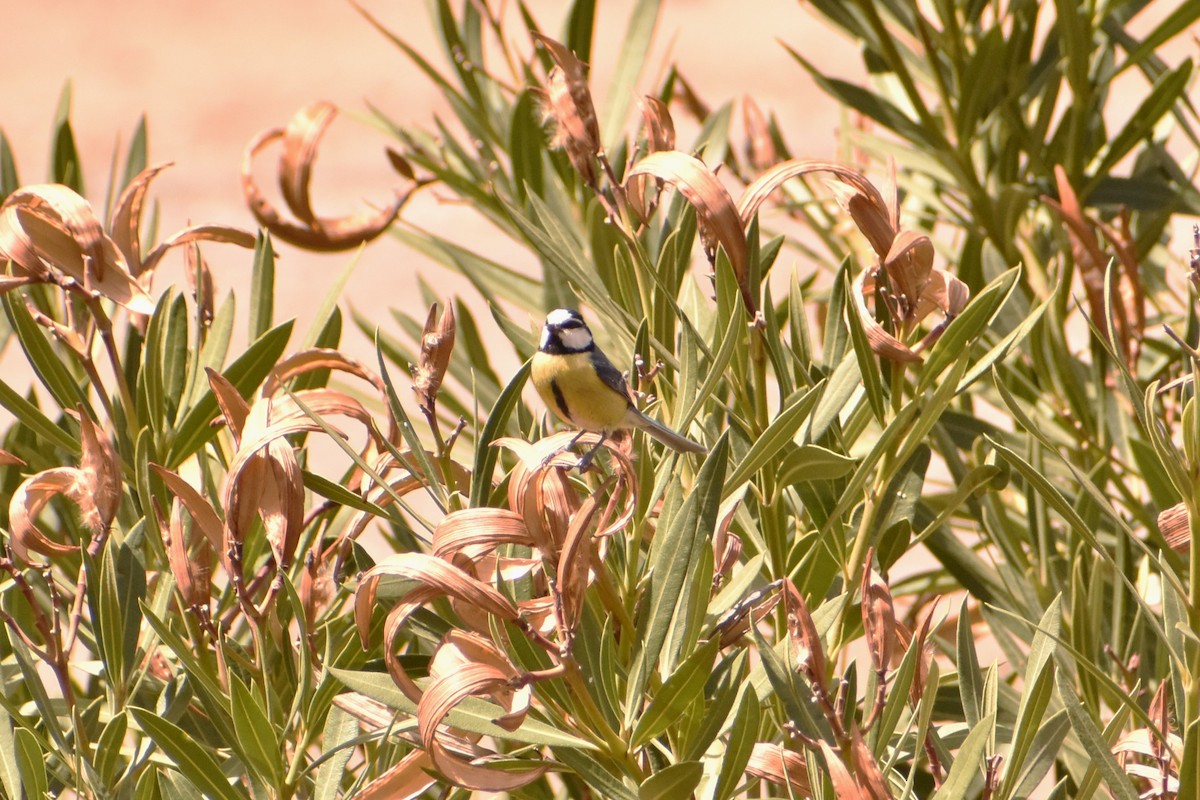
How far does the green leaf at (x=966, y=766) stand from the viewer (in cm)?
38

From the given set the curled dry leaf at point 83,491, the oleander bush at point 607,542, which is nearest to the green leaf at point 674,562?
→ the oleander bush at point 607,542

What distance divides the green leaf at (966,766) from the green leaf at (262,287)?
1.20ft

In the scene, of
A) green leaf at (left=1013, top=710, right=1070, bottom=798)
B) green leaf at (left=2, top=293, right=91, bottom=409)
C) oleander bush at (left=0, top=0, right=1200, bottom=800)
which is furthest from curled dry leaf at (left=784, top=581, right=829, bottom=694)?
green leaf at (left=2, top=293, right=91, bottom=409)

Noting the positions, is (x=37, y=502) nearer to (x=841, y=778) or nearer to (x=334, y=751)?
(x=334, y=751)

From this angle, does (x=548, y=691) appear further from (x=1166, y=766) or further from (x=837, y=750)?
(x=1166, y=766)

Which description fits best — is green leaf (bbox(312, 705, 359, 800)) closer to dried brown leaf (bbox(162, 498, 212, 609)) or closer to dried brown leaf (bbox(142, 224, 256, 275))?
dried brown leaf (bbox(162, 498, 212, 609))

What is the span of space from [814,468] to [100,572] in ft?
0.83

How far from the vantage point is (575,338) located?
61 cm

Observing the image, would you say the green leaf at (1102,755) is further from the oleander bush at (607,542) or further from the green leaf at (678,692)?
the green leaf at (678,692)

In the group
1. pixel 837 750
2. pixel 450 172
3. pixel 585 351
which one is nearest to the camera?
pixel 837 750

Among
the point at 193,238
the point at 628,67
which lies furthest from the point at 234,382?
the point at 628,67

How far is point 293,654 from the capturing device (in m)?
0.52

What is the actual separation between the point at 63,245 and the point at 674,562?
0.90 ft

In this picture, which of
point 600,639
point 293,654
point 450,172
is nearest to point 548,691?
point 600,639
